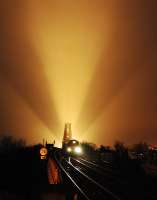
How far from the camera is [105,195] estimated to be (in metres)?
15.9

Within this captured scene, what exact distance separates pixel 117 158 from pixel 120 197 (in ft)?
62.8

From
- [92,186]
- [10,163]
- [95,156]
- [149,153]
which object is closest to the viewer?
[92,186]

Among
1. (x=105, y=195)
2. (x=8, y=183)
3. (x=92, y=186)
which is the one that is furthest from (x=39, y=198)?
(x=8, y=183)

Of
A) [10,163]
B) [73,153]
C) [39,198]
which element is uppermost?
[73,153]

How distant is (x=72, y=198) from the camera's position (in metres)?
15.1

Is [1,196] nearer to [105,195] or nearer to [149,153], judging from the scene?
[105,195]

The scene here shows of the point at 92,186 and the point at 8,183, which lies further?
the point at 8,183

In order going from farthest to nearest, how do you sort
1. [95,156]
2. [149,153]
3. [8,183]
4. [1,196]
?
[95,156] → [149,153] → [8,183] → [1,196]

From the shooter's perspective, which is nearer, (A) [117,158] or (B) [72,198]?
(B) [72,198]

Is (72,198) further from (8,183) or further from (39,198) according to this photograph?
(8,183)

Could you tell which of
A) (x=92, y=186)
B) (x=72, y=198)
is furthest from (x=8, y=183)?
(x=72, y=198)

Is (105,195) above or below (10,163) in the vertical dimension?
below

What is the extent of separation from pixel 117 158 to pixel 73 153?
55.3 ft

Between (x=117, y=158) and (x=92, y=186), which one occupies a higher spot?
(x=117, y=158)
